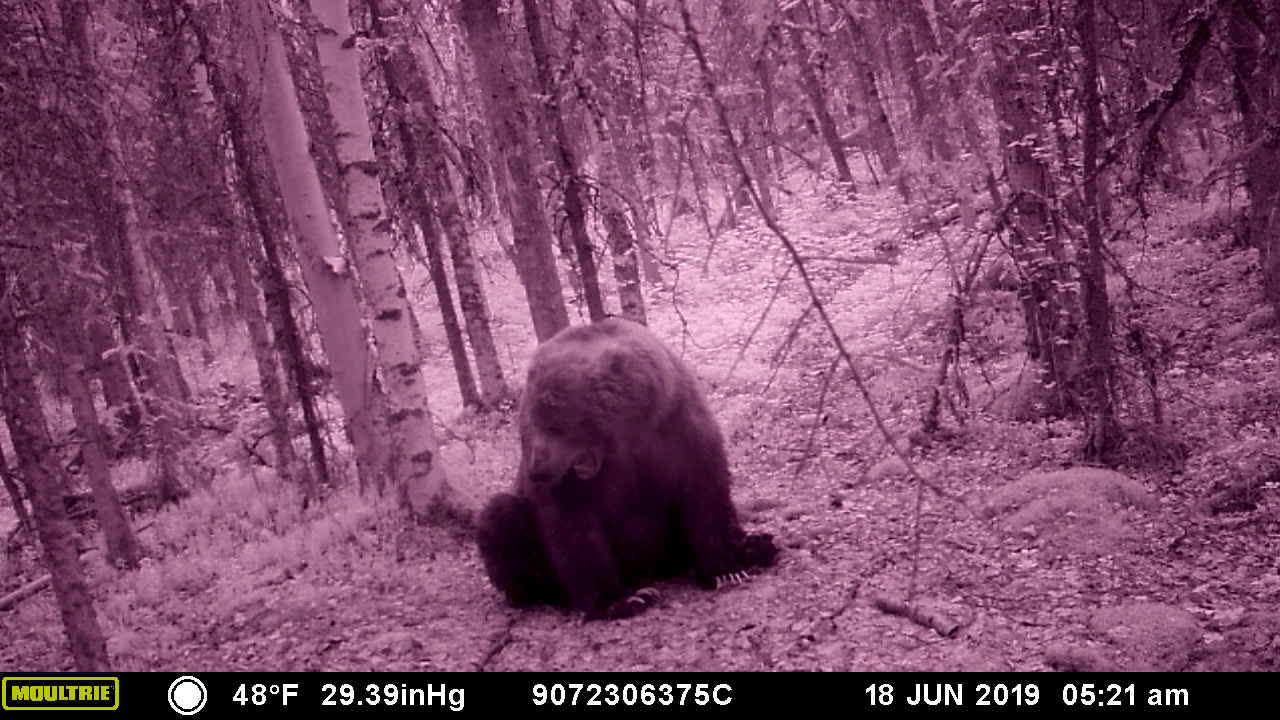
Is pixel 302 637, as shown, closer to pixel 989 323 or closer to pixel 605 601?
pixel 605 601

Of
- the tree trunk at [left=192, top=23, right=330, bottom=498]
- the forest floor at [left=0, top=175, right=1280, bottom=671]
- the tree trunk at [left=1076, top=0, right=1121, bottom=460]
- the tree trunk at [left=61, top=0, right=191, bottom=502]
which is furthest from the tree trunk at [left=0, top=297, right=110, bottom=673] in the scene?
the tree trunk at [left=61, top=0, right=191, bottom=502]

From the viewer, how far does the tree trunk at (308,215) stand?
308 inches

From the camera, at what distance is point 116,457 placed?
17.7 m

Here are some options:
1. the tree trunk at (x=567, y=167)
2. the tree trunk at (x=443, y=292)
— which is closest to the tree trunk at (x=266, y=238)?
the tree trunk at (x=443, y=292)

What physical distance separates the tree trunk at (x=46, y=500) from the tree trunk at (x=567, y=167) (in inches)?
186

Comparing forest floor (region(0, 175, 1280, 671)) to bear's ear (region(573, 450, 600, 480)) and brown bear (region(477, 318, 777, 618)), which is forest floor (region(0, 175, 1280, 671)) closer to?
brown bear (region(477, 318, 777, 618))

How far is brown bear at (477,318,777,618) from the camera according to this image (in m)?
5.51

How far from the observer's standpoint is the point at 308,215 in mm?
7984

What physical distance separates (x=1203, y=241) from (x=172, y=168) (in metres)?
14.6

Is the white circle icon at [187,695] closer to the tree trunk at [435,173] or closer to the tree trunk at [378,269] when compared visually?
the tree trunk at [378,269]

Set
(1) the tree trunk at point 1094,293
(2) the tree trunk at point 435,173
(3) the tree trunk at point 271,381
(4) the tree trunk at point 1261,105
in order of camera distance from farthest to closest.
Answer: (2) the tree trunk at point 435,173, (3) the tree trunk at point 271,381, (1) the tree trunk at point 1094,293, (4) the tree trunk at point 1261,105

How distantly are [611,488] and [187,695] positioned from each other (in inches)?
107

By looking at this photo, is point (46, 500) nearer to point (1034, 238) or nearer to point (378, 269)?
point (378, 269)

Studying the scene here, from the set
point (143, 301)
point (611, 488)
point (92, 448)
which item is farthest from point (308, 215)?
point (143, 301)
